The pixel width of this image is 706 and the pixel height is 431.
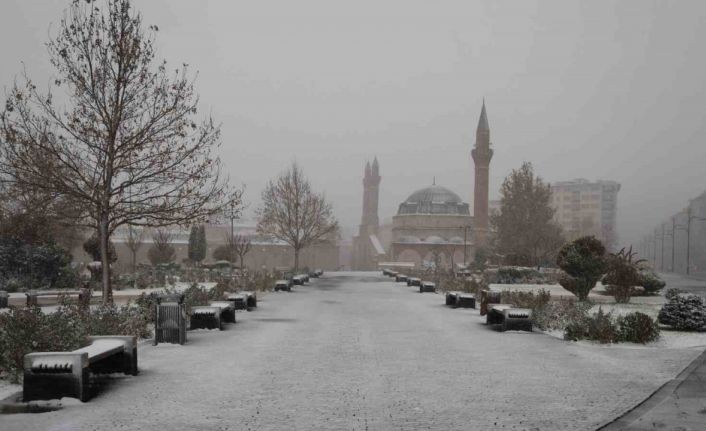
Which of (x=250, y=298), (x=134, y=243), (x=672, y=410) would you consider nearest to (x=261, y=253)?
(x=134, y=243)

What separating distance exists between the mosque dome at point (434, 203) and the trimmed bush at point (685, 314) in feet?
285

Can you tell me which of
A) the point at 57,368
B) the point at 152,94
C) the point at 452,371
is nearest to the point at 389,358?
the point at 452,371

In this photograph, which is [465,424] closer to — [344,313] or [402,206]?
[344,313]

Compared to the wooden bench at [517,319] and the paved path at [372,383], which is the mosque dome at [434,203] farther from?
the paved path at [372,383]

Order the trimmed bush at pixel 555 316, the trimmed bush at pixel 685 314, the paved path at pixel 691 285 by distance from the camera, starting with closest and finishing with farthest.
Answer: the trimmed bush at pixel 685 314 → the trimmed bush at pixel 555 316 → the paved path at pixel 691 285

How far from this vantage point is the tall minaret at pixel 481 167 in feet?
270

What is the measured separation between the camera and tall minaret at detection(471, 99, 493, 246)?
8238 centimetres

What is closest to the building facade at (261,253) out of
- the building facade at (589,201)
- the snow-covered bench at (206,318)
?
the snow-covered bench at (206,318)

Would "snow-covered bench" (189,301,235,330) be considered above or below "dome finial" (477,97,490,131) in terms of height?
below

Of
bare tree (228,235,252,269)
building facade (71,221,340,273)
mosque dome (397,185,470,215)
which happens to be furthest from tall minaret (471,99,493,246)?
bare tree (228,235,252,269)

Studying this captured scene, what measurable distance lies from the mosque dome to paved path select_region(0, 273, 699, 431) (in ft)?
291

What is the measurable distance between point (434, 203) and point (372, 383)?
96.9 metres

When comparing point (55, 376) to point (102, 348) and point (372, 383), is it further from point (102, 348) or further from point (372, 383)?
point (372, 383)

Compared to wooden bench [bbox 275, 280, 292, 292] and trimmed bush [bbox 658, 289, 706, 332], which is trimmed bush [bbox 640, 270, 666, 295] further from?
wooden bench [bbox 275, 280, 292, 292]
